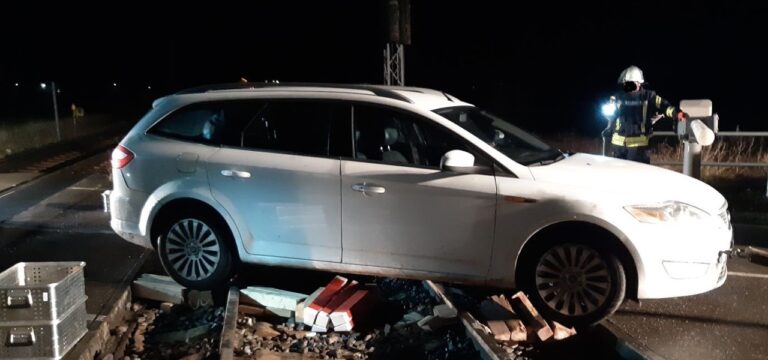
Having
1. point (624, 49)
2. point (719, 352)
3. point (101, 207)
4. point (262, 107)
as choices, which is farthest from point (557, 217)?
Result: point (624, 49)

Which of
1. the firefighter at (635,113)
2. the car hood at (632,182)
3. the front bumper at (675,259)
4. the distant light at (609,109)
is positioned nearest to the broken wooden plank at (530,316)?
the front bumper at (675,259)

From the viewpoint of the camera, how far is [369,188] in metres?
5.12

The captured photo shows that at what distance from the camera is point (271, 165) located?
5.37 m

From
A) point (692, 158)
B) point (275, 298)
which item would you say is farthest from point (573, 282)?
point (692, 158)

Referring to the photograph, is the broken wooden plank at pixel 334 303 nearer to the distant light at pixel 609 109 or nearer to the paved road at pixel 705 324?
the paved road at pixel 705 324

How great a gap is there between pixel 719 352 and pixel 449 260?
1910 millimetres

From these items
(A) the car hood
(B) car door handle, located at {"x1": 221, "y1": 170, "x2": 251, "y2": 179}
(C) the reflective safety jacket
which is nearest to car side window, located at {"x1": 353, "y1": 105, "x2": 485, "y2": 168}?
(A) the car hood

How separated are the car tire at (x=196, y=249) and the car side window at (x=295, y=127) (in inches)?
29.1

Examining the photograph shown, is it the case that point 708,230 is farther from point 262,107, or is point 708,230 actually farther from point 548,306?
point 262,107

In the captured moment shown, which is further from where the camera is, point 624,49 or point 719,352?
point 624,49

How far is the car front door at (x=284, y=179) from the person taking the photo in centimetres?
527

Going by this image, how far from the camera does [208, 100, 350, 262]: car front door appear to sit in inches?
208

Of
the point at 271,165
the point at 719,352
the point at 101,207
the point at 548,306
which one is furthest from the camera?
the point at 101,207

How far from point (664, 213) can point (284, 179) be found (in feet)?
9.06
